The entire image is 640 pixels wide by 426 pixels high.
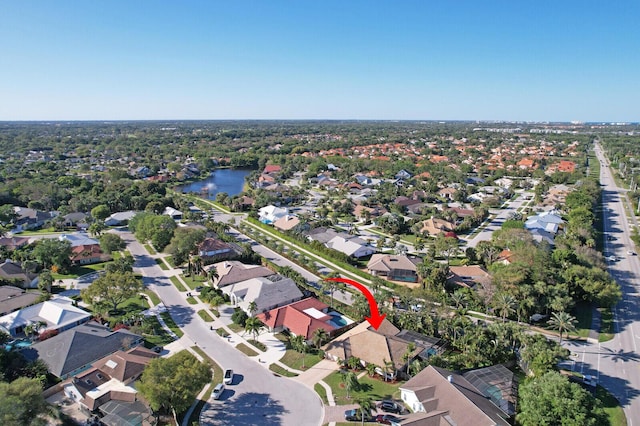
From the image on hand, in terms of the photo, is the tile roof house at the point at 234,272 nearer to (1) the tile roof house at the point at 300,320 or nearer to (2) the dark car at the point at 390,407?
(1) the tile roof house at the point at 300,320

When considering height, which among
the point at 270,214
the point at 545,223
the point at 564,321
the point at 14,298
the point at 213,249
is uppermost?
the point at 545,223

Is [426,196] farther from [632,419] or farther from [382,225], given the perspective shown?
[632,419]

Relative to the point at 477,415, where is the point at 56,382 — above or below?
below

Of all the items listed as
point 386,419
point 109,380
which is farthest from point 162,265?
point 386,419

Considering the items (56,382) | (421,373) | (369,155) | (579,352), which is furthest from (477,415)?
(369,155)

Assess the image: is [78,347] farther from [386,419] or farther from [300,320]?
[386,419]
